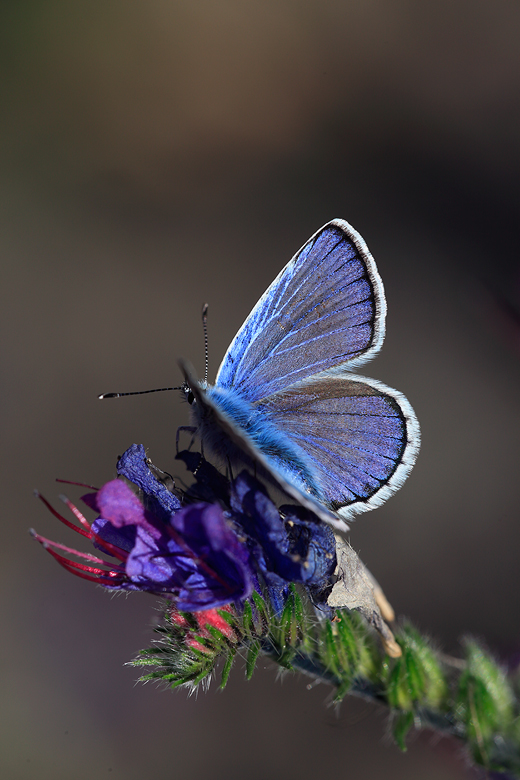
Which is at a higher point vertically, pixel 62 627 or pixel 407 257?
pixel 407 257

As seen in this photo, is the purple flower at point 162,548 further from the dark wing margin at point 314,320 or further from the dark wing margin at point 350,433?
the dark wing margin at point 314,320

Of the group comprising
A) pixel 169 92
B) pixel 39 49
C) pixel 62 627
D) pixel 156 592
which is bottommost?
pixel 62 627

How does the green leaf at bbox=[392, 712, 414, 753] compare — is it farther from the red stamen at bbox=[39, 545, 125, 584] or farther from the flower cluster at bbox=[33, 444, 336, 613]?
the red stamen at bbox=[39, 545, 125, 584]

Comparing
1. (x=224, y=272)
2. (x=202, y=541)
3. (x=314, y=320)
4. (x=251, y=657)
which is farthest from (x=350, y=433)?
(x=224, y=272)

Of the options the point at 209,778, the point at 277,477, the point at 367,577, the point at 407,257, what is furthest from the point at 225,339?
the point at 277,477

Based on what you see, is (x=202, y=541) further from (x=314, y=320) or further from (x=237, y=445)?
(x=314, y=320)

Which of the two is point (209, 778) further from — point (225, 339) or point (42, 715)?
point (225, 339)
